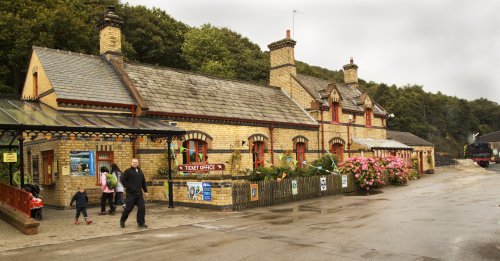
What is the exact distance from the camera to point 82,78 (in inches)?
710

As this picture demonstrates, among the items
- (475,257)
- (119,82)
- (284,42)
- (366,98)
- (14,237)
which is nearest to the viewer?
(475,257)

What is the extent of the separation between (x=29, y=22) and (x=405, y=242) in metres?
33.7

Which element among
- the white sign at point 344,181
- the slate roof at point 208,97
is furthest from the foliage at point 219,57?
the white sign at point 344,181

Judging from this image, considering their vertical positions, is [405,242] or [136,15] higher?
[136,15]

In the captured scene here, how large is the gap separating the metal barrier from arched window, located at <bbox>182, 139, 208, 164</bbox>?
7895 millimetres

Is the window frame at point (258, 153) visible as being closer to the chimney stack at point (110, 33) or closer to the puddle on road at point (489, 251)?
the chimney stack at point (110, 33)

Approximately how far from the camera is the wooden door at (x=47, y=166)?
16.7 meters

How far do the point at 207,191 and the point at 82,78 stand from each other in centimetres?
810

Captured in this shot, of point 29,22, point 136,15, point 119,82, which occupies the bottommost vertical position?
point 119,82

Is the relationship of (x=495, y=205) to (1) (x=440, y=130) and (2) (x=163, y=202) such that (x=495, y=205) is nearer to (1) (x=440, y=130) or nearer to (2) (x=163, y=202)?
(2) (x=163, y=202)

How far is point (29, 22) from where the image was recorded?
3253cm

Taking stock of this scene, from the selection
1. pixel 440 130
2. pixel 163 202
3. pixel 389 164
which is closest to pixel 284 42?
pixel 389 164

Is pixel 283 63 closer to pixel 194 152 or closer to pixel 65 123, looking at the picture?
pixel 194 152

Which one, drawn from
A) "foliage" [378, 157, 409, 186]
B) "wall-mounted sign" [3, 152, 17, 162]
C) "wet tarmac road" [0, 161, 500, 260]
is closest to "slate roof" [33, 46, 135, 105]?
"wall-mounted sign" [3, 152, 17, 162]
